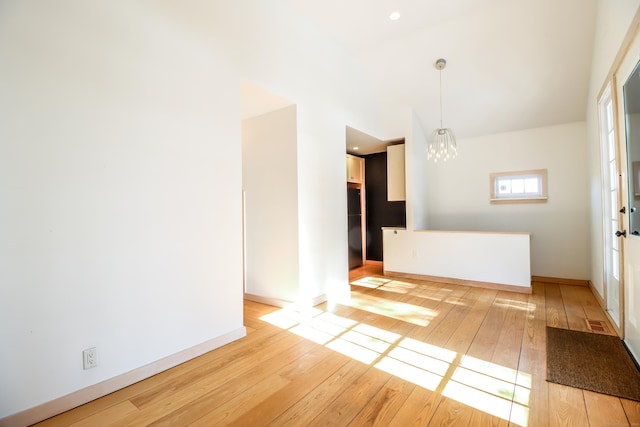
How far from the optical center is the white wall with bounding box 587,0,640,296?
224cm

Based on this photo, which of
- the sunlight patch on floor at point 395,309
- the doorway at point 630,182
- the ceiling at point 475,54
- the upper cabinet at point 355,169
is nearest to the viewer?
the doorway at point 630,182

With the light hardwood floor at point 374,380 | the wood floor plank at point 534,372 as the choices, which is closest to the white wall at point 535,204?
the light hardwood floor at point 374,380

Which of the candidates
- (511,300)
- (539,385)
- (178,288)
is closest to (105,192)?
(178,288)

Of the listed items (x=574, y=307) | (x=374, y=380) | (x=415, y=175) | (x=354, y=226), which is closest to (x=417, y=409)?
(x=374, y=380)

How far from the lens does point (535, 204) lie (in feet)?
16.4

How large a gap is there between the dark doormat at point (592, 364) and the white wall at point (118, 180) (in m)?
2.61

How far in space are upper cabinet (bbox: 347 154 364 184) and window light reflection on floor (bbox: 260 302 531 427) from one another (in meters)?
3.28

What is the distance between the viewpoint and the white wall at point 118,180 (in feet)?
5.29

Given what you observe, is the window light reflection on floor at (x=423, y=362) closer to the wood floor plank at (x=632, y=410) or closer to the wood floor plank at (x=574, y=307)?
the wood floor plank at (x=632, y=410)

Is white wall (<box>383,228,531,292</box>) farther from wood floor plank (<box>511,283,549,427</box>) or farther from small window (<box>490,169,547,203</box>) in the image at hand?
small window (<box>490,169,547,203</box>)

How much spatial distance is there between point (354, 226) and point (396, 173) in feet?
4.72

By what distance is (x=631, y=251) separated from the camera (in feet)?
7.51

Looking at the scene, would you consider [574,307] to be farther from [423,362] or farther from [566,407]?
[423,362]

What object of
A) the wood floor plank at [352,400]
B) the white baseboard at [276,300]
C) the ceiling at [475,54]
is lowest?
the wood floor plank at [352,400]
